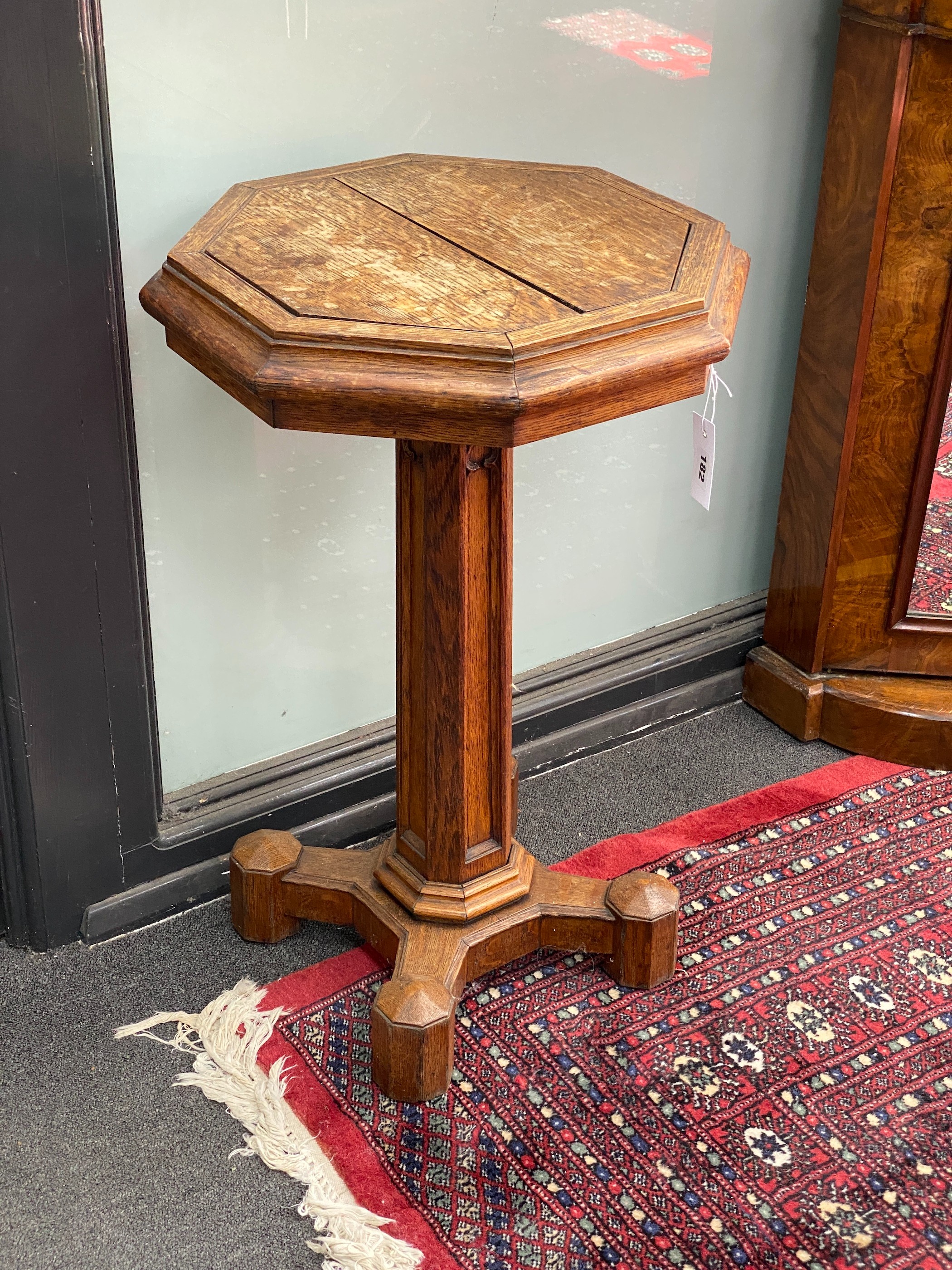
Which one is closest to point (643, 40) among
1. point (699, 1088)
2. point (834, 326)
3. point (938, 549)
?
point (834, 326)

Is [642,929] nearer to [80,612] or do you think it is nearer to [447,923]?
[447,923]

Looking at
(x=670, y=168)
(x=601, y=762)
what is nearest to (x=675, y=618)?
(x=601, y=762)

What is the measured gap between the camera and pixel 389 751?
2.20 m

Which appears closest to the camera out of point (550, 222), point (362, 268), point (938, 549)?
point (362, 268)

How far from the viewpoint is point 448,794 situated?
1764 mm

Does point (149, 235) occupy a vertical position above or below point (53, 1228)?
above

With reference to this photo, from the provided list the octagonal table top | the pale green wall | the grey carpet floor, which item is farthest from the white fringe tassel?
the octagonal table top

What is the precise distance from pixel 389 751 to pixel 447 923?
0.44 m

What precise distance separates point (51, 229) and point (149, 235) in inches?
5.9

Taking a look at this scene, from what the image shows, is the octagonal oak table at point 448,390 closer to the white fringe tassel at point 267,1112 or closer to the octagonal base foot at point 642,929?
the octagonal base foot at point 642,929

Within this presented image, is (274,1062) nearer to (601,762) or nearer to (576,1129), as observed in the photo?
(576,1129)

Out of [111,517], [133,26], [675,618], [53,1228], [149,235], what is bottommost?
[53,1228]

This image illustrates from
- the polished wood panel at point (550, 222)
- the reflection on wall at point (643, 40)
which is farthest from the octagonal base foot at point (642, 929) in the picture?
the reflection on wall at point (643, 40)

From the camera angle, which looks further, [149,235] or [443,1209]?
[149,235]
